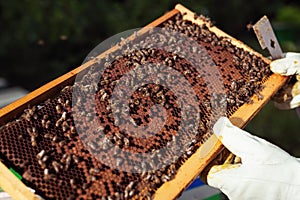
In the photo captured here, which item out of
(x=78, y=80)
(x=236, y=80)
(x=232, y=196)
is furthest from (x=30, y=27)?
(x=232, y=196)

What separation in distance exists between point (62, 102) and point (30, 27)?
15.7 ft

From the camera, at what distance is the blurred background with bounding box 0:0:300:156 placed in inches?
313

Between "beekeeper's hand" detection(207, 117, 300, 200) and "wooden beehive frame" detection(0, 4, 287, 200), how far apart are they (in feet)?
0.43

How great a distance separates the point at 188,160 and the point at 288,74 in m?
1.60

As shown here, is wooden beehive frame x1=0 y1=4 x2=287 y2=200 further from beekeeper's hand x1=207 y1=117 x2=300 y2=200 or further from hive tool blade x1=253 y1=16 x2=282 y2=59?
hive tool blade x1=253 y1=16 x2=282 y2=59

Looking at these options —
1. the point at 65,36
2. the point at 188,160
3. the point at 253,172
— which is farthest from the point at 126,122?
the point at 65,36

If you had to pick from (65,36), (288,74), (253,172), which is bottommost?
(253,172)

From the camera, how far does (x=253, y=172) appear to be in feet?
11.5

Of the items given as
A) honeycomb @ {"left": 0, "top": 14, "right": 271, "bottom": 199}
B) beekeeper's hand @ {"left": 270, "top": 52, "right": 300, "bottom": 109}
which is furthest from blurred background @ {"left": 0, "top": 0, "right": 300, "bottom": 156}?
honeycomb @ {"left": 0, "top": 14, "right": 271, "bottom": 199}

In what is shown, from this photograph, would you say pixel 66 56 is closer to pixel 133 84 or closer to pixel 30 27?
pixel 30 27

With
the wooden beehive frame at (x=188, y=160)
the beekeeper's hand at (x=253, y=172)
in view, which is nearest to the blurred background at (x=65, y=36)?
the wooden beehive frame at (x=188, y=160)

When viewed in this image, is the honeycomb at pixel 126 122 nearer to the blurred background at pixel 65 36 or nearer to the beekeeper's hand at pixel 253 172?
the beekeeper's hand at pixel 253 172

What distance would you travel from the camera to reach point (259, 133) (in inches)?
330

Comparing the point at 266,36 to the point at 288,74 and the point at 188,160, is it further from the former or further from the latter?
the point at 188,160
